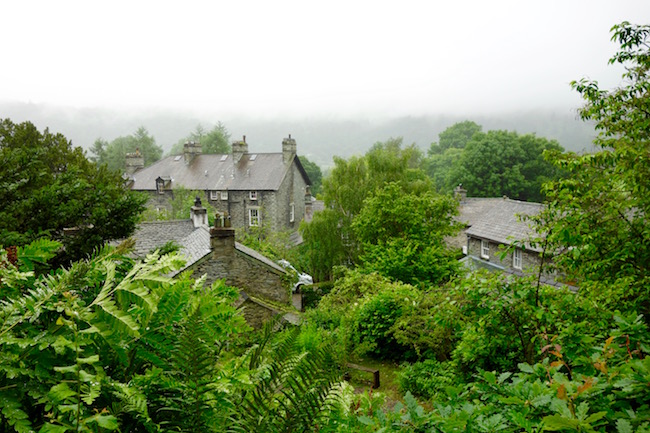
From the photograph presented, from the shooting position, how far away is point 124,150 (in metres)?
73.0

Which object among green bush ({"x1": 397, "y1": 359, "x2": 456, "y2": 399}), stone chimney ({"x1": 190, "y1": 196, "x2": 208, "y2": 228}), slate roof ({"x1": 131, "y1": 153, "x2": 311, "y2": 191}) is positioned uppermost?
slate roof ({"x1": 131, "y1": 153, "x2": 311, "y2": 191})

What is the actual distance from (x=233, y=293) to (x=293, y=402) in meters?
0.88

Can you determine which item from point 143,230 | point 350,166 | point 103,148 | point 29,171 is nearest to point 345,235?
point 350,166

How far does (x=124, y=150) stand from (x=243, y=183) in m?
46.5

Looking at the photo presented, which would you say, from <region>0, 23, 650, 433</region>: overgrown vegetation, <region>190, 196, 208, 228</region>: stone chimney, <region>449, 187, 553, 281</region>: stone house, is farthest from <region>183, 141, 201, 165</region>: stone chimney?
<region>0, 23, 650, 433</region>: overgrown vegetation

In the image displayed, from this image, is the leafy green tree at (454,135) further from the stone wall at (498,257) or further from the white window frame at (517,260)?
the white window frame at (517,260)

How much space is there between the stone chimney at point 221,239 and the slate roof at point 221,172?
22.0 meters

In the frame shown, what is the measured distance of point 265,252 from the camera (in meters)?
24.4

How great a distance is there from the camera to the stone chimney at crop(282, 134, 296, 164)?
36.6 metres

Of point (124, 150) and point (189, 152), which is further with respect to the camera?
point (124, 150)

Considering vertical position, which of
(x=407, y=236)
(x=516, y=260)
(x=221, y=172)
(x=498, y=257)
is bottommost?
(x=516, y=260)

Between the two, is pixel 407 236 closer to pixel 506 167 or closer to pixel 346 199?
pixel 346 199

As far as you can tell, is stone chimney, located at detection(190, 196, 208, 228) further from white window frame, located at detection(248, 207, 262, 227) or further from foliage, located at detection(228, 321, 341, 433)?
foliage, located at detection(228, 321, 341, 433)

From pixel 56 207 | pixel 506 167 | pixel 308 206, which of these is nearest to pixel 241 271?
pixel 56 207
